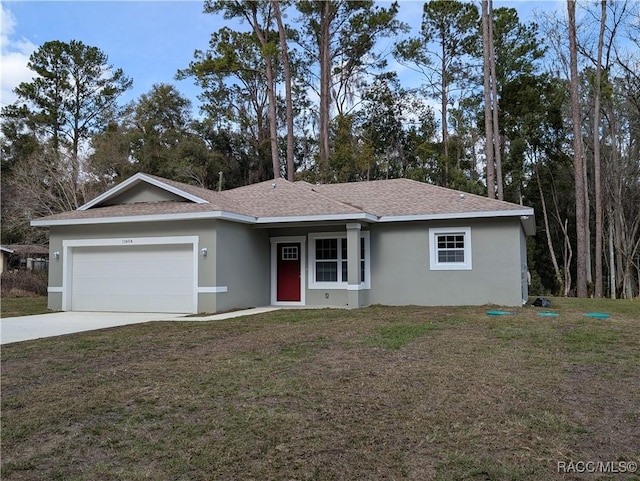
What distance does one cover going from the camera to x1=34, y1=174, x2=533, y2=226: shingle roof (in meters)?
13.0

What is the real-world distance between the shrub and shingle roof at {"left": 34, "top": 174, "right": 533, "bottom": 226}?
279 inches

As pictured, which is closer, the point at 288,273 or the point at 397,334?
the point at 397,334

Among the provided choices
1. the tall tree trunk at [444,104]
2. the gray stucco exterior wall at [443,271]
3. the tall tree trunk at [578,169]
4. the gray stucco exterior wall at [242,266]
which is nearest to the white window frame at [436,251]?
the gray stucco exterior wall at [443,271]

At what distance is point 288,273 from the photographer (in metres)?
14.9

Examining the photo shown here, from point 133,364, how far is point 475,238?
9663 millimetres

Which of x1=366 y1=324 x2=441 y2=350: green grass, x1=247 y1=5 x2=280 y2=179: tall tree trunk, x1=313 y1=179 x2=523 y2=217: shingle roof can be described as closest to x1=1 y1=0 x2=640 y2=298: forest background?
x1=247 y1=5 x2=280 y2=179: tall tree trunk

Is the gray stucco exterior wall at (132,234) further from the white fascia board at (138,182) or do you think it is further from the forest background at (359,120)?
the forest background at (359,120)

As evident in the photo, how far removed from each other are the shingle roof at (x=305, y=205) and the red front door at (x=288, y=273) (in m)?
1.35

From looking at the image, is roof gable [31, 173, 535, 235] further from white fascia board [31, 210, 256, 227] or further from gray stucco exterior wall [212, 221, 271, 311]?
gray stucco exterior wall [212, 221, 271, 311]

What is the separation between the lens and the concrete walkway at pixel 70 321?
9203mm

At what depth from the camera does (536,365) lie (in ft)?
20.0

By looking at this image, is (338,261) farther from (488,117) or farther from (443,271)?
(488,117)

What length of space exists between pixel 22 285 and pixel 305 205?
1324 centimetres

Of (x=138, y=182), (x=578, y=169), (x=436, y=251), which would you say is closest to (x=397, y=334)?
(x=436, y=251)
